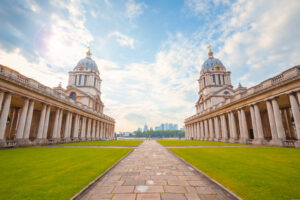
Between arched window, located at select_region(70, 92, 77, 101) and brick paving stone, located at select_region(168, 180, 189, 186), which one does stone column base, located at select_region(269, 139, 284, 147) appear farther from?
arched window, located at select_region(70, 92, 77, 101)

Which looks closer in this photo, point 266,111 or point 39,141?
point 39,141

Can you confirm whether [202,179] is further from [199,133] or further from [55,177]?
[199,133]

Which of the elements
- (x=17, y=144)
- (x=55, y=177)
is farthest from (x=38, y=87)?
(x=55, y=177)

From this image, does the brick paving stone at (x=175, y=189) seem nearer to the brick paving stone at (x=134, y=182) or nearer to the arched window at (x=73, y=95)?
the brick paving stone at (x=134, y=182)

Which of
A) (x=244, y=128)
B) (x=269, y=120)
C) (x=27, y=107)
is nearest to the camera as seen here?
(x=27, y=107)

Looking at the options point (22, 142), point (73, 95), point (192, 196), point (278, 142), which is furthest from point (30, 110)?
point (278, 142)

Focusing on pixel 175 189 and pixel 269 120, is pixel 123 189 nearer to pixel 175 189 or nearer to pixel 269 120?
pixel 175 189

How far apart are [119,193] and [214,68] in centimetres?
6713

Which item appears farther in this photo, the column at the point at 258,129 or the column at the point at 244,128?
the column at the point at 244,128

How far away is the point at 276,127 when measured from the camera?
20594 mm

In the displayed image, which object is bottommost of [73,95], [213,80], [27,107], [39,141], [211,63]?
[39,141]

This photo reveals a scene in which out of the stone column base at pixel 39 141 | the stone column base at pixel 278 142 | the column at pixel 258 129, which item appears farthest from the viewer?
the column at pixel 258 129

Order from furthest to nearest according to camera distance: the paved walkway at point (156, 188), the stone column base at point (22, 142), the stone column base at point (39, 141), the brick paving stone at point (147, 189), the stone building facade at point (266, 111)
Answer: the stone column base at point (39, 141), the stone column base at point (22, 142), the stone building facade at point (266, 111), the brick paving stone at point (147, 189), the paved walkway at point (156, 188)

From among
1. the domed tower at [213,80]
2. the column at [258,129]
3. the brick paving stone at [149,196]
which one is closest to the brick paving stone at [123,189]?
the brick paving stone at [149,196]
